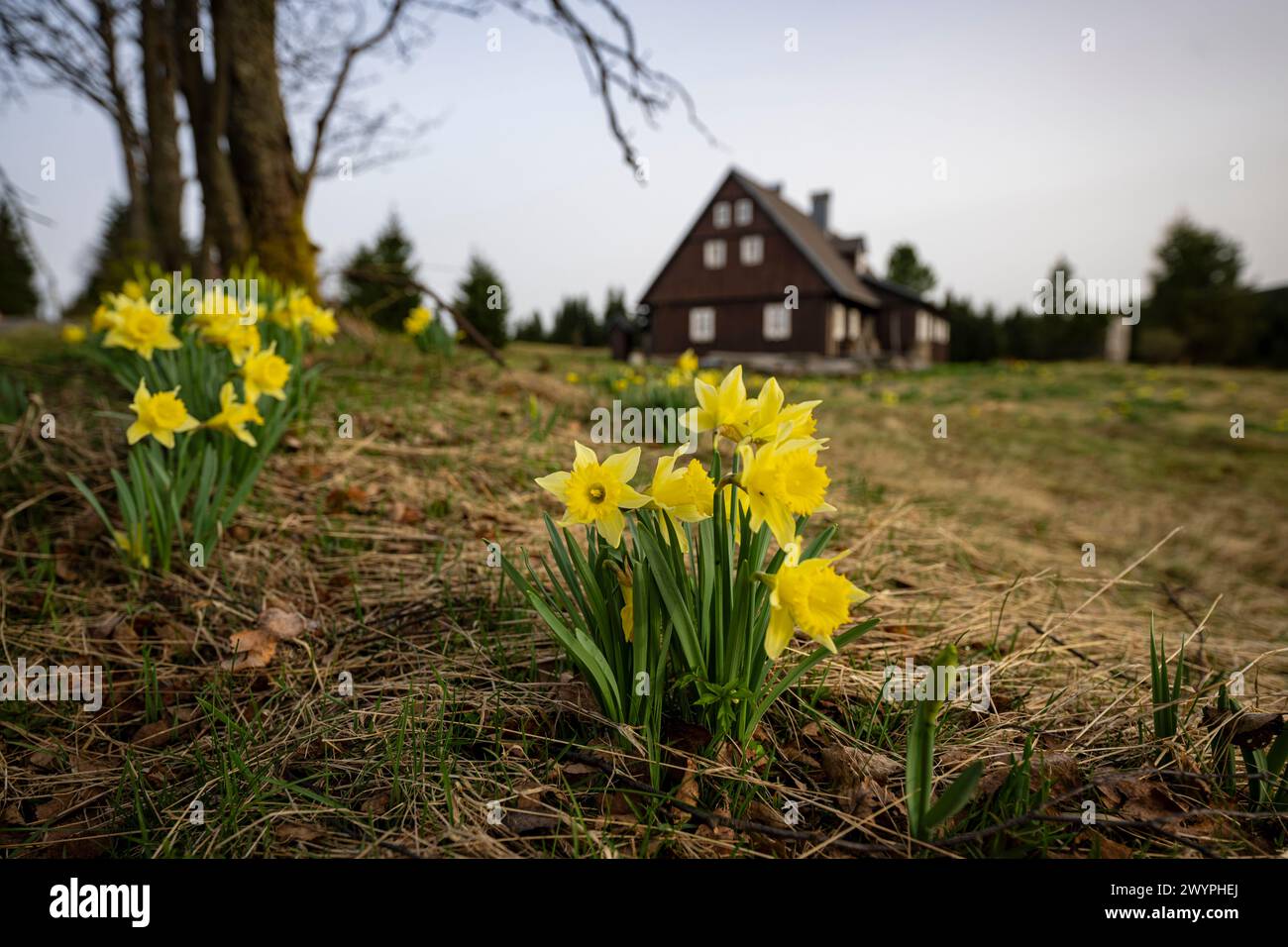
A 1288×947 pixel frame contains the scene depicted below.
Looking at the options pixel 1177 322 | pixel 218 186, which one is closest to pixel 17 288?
pixel 218 186

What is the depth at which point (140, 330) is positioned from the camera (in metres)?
2.22

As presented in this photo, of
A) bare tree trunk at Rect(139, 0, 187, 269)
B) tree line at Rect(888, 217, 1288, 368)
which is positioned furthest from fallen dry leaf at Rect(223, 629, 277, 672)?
tree line at Rect(888, 217, 1288, 368)

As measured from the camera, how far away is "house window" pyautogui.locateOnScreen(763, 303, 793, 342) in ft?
65.6

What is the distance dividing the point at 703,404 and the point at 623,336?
73.9 feet

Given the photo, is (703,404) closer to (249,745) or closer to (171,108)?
(249,745)

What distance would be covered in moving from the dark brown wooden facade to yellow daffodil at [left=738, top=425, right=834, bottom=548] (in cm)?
1914

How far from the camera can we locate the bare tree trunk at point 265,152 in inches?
168

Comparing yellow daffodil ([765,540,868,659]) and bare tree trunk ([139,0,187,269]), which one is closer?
yellow daffodil ([765,540,868,659])

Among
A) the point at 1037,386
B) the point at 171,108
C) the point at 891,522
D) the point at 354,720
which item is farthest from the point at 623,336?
the point at 354,720

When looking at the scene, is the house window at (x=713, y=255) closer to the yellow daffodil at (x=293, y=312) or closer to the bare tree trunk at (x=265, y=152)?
the bare tree trunk at (x=265, y=152)

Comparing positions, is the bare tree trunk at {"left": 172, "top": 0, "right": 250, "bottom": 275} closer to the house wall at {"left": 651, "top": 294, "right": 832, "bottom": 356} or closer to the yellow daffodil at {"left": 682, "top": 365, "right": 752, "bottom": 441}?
the yellow daffodil at {"left": 682, "top": 365, "right": 752, "bottom": 441}

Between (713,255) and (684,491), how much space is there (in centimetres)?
2139
